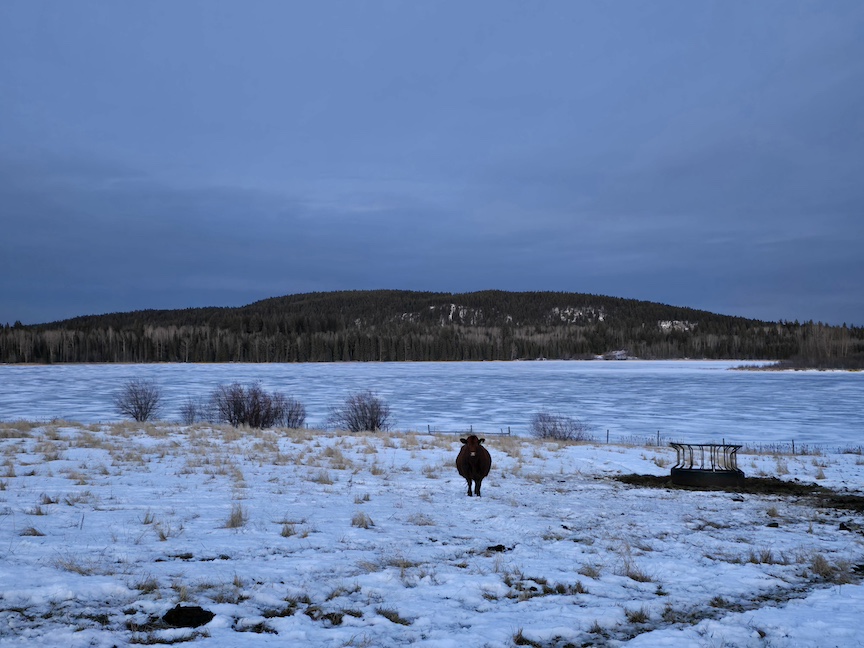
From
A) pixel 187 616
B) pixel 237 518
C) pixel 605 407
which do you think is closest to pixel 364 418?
pixel 605 407

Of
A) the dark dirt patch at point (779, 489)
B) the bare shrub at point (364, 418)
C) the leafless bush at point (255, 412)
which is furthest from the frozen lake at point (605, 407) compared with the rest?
the dark dirt patch at point (779, 489)

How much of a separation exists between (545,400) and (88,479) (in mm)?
40638

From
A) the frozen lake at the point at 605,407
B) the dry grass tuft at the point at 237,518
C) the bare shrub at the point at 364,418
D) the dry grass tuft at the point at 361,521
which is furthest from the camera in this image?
the frozen lake at the point at 605,407

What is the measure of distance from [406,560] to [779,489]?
32.3 feet

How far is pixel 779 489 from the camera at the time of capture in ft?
45.5

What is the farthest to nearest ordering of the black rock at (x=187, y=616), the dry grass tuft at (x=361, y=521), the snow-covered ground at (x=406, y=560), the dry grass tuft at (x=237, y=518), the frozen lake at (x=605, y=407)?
the frozen lake at (x=605, y=407) < the dry grass tuft at (x=361, y=521) < the dry grass tuft at (x=237, y=518) < the snow-covered ground at (x=406, y=560) < the black rock at (x=187, y=616)

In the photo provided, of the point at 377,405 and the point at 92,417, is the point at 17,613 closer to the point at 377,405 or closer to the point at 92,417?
the point at 377,405

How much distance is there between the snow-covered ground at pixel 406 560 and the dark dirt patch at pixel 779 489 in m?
0.60

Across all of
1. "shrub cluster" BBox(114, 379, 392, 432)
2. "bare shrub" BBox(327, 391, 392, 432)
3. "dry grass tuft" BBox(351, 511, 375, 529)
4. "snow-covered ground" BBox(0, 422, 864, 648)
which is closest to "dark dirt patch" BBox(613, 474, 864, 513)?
"snow-covered ground" BBox(0, 422, 864, 648)

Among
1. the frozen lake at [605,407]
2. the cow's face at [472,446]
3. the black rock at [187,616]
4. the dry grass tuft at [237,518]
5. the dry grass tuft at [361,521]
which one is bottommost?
the frozen lake at [605,407]

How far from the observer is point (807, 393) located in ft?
180

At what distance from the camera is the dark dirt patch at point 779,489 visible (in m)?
12.0

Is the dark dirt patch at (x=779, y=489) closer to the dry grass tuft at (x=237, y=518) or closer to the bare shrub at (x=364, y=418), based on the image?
the dry grass tuft at (x=237, y=518)

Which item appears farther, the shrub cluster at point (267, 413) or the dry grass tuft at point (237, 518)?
the shrub cluster at point (267, 413)
